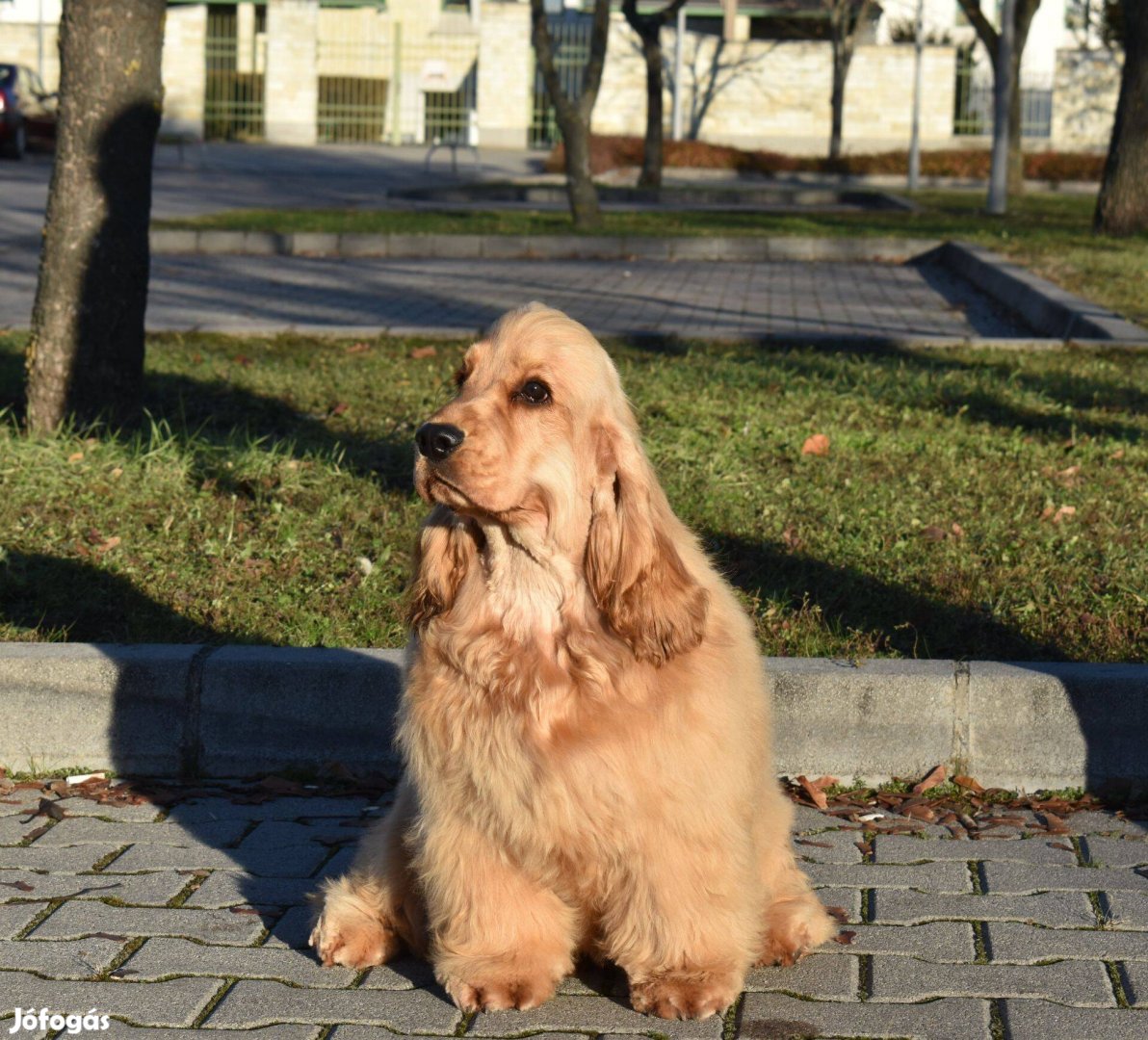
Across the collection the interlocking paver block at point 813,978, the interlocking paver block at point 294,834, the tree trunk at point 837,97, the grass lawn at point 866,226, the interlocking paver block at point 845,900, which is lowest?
the interlocking paver block at point 294,834

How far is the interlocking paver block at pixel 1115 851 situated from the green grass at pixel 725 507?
0.96 metres

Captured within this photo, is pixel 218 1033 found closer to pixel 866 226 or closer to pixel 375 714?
pixel 375 714

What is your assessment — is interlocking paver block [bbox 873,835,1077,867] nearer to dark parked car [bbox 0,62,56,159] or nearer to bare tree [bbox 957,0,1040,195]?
bare tree [bbox 957,0,1040,195]

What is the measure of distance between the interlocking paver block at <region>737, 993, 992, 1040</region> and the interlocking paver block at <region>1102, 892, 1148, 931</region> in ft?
1.94

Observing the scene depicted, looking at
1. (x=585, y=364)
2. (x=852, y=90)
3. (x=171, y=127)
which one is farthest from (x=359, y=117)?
(x=585, y=364)

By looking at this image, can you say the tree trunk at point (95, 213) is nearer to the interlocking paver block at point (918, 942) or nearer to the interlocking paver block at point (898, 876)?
the interlocking paver block at point (898, 876)

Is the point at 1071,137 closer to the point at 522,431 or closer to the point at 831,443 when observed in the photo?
the point at 831,443

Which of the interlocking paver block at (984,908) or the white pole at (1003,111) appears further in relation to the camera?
the white pole at (1003,111)

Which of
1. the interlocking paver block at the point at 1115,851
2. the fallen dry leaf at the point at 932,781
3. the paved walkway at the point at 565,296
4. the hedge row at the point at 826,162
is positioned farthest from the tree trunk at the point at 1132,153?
the hedge row at the point at 826,162

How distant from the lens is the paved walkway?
12234mm

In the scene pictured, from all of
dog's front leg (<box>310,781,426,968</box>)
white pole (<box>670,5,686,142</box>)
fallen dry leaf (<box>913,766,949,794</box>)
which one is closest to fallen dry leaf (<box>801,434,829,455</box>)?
fallen dry leaf (<box>913,766,949,794</box>)

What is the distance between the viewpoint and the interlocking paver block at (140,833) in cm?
440

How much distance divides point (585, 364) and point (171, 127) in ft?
159

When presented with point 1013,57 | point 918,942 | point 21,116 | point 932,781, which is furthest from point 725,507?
point 21,116
